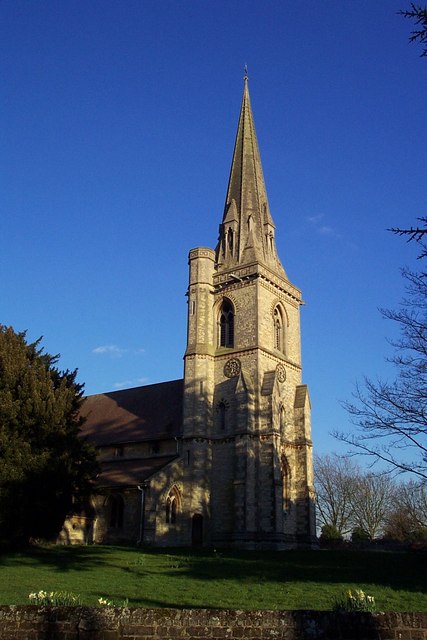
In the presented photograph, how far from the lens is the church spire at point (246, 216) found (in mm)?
42094

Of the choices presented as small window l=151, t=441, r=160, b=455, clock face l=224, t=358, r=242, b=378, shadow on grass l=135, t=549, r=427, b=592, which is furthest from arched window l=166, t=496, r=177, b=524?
A: clock face l=224, t=358, r=242, b=378

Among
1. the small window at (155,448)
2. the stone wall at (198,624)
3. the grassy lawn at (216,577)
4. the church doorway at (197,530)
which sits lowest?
the grassy lawn at (216,577)

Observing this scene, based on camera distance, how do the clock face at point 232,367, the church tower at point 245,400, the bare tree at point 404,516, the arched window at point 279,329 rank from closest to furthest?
the church tower at point 245,400
the clock face at point 232,367
the arched window at point 279,329
the bare tree at point 404,516

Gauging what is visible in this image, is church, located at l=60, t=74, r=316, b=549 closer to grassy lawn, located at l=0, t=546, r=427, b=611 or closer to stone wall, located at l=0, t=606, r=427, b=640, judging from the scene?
grassy lawn, located at l=0, t=546, r=427, b=611

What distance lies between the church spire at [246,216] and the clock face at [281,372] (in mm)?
6828

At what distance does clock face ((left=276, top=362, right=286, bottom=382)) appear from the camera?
3805 cm

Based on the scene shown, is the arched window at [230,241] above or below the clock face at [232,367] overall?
above

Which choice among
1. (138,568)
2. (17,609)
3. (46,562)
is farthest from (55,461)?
(17,609)

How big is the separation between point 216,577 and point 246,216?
2882cm

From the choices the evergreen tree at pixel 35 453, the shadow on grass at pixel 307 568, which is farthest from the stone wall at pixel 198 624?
the evergreen tree at pixel 35 453

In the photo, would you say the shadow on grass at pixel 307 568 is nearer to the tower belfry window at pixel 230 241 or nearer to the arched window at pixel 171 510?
the arched window at pixel 171 510

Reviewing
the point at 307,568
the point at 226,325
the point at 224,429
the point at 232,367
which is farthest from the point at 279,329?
the point at 307,568

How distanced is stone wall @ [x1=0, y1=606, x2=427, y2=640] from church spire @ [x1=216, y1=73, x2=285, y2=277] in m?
33.6

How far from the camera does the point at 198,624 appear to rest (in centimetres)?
702
